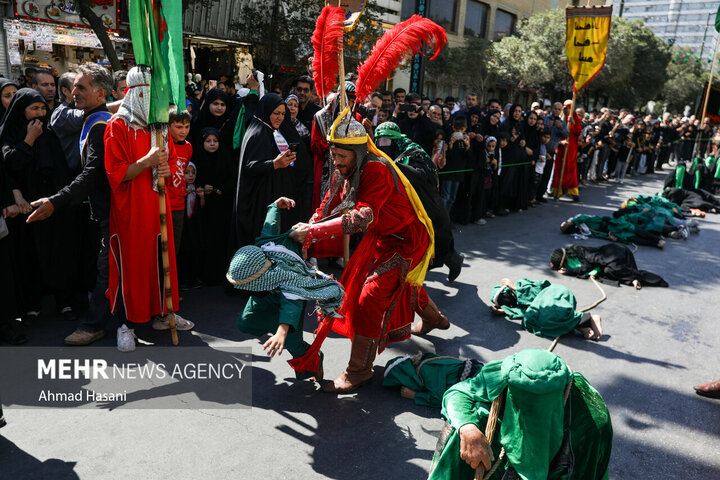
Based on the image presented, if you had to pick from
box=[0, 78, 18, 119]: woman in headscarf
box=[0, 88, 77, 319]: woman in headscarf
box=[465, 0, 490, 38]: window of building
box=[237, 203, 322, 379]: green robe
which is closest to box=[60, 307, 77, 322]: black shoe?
box=[0, 88, 77, 319]: woman in headscarf

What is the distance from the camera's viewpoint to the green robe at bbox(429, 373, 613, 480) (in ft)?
6.97

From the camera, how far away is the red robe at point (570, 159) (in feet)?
40.1

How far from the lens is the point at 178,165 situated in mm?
4980

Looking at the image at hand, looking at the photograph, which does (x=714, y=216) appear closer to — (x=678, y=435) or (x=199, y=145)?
(x=678, y=435)

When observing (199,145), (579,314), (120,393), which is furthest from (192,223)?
(579,314)

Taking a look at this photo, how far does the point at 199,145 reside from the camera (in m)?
5.70

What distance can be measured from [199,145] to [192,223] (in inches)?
31.4

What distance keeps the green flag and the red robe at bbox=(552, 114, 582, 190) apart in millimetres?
9767

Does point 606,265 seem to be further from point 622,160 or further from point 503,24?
point 503,24

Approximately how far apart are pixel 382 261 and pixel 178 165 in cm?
230

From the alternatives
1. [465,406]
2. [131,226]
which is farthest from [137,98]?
[465,406]

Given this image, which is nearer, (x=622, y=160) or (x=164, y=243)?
(x=164, y=243)

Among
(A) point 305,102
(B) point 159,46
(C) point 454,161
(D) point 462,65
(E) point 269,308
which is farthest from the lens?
(D) point 462,65

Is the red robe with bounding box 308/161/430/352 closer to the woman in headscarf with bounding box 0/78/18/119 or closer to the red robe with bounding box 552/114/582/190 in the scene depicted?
the woman in headscarf with bounding box 0/78/18/119
